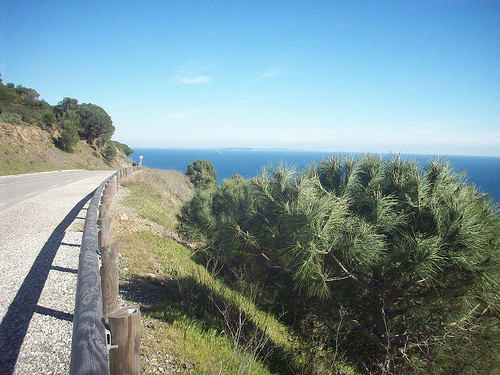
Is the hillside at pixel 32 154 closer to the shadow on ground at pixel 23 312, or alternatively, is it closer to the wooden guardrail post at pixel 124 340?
the shadow on ground at pixel 23 312

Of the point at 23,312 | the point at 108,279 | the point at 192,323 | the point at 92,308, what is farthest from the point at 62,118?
the point at 92,308

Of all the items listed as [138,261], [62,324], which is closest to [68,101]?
[138,261]

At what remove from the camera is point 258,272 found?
558 centimetres

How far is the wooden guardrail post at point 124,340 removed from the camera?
1.79 m

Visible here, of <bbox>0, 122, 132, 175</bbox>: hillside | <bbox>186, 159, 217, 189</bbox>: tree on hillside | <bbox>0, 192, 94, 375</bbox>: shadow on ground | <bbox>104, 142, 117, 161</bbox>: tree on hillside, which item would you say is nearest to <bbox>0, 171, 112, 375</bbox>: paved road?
<bbox>0, 192, 94, 375</bbox>: shadow on ground

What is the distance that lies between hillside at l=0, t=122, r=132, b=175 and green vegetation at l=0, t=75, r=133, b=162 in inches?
33.5

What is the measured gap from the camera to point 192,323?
4145 millimetres

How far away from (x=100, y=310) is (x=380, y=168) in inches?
179

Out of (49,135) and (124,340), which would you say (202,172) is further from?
(124,340)

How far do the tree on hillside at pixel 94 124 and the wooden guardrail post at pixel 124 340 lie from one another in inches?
1660

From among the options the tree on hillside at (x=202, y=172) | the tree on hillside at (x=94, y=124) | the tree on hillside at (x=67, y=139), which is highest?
the tree on hillside at (x=94, y=124)

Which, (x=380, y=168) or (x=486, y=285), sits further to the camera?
(x=380, y=168)

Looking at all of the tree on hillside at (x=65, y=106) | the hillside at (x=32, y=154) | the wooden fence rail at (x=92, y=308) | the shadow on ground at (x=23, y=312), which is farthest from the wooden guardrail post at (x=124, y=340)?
the tree on hillside at (x=65, y=106)

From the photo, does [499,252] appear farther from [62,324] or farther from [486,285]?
[62,324]
